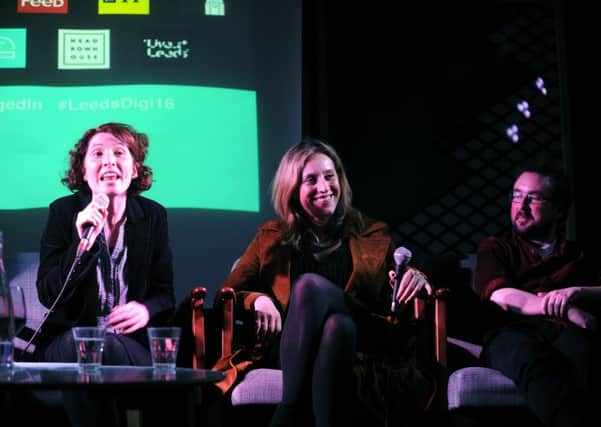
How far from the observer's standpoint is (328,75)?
13.1ft

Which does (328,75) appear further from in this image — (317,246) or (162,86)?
(317,246)

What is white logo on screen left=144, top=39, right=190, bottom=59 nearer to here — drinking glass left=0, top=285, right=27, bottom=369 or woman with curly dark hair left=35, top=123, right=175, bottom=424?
woman with curly dark hair left=35, top=123, right=175, bottom=424

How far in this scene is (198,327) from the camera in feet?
8.90

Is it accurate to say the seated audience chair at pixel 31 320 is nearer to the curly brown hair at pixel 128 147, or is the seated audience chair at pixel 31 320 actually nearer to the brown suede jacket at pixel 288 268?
the curly brown hair at pixel 128 147

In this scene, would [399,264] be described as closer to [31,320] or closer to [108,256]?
[108,256]

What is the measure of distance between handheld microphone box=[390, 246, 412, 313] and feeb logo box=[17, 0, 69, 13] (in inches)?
77.3

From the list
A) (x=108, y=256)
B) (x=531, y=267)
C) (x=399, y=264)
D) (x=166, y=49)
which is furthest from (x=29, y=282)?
(x=531, y=267)

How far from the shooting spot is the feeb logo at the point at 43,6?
12.1ft

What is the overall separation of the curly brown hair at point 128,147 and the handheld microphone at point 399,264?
970 mm

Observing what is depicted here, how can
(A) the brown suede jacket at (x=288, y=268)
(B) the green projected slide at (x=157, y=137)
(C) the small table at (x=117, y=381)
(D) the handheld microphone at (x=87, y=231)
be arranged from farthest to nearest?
(B) the green projected slide at (x=157, y=137)
(A) the brown suede jacket at (x=288, y=268)
(D) the handheld microphone at (x=87, y=231)
(C) the small table at (x=117, y=381)

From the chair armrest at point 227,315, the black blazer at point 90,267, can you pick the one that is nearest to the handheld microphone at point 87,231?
the black blazer at point 90,267

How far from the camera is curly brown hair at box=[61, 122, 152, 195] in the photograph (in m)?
2.98

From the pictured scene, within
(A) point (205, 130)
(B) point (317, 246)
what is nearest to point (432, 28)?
(A) point (205, 130)

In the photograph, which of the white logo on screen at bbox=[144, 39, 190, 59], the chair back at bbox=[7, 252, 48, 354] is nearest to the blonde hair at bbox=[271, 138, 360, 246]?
the chair back at bbox=[7, 252, 48, 354]
